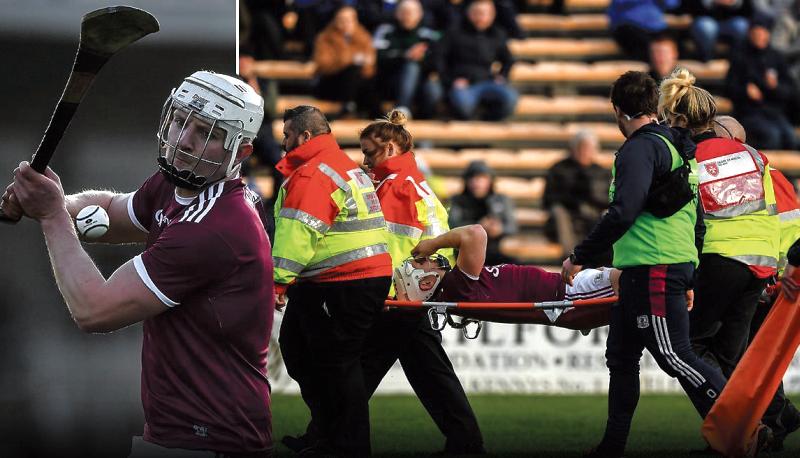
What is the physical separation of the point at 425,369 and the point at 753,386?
1952mm

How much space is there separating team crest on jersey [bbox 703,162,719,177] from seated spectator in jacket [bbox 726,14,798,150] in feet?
21.8

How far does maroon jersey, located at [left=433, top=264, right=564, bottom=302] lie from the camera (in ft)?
21.8

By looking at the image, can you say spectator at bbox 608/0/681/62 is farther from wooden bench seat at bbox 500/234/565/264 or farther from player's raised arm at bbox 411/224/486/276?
player's raised arm at bbox 411/224/486/276

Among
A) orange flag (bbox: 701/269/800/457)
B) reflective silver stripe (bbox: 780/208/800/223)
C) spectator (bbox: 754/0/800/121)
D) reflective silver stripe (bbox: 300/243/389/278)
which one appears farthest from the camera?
spectator (bbox: 754/0/800/121)

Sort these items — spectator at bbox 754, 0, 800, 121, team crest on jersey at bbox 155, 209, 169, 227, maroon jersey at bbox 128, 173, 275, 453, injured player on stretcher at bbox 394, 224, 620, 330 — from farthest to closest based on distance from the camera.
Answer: spectator at bbox 754, 0, 800, 121 → injured player on stretcher at bbox 394, 224, 620, 330 → team crest on jersey at bbox 155, 209, 169, 227 → maroon jersey at bbox 128, 173, 275, 453

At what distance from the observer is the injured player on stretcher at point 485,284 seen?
21.2 ft

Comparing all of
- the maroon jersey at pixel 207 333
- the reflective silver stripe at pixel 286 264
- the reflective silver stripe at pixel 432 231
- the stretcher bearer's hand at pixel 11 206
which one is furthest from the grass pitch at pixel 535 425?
the stretcher bearer's hand at pixel 11 206

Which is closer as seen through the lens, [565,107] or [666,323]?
[666,323]

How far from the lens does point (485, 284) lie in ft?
21.9

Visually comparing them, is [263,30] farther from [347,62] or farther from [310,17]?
[347,62]

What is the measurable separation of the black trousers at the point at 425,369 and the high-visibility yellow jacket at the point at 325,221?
0.58 metres

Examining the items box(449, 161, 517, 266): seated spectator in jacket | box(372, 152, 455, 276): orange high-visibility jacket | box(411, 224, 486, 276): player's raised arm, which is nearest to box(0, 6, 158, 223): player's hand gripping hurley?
box(411, 224, 486, 276): player's raised arm

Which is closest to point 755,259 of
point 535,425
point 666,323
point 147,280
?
point 666,323

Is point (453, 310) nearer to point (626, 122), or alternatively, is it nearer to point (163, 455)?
point (626, 122)
